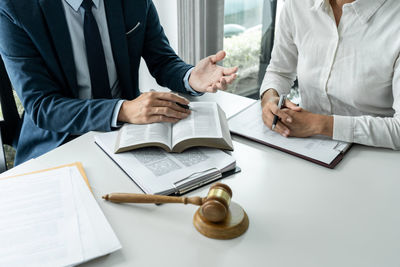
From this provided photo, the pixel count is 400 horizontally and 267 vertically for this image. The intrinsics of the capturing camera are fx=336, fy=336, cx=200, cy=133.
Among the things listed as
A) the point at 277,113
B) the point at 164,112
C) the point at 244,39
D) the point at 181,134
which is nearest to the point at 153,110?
the point at 164,112

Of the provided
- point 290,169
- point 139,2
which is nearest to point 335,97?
point 290,169

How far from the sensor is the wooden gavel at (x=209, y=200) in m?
0.67

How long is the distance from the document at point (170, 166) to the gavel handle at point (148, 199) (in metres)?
0.05

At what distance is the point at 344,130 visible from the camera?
102cm

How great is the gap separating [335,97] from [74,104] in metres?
0.93

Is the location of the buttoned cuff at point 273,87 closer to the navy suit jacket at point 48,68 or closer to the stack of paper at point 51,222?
the navy suit jacket at point 48,68

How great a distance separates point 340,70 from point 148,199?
0.85 metres

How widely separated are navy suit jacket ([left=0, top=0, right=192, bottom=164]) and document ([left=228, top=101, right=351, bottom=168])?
431 mm

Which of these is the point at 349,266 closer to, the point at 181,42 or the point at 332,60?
the point at 332,60

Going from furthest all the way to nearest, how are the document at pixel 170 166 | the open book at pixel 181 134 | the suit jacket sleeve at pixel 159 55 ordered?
the suit jacket sleeve at pixel 159 55
the open book at pixel 181 134
the document at pixel 170 166

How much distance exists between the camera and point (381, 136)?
100 cm

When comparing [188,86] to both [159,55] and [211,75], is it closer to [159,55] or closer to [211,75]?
[211,75]

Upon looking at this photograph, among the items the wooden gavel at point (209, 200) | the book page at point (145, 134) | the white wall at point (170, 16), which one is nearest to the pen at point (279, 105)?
the book page at point (145, 134)

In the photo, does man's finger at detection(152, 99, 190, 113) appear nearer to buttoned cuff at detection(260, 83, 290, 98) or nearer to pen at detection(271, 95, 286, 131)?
pen at detection(271, 95, 286, 131)
